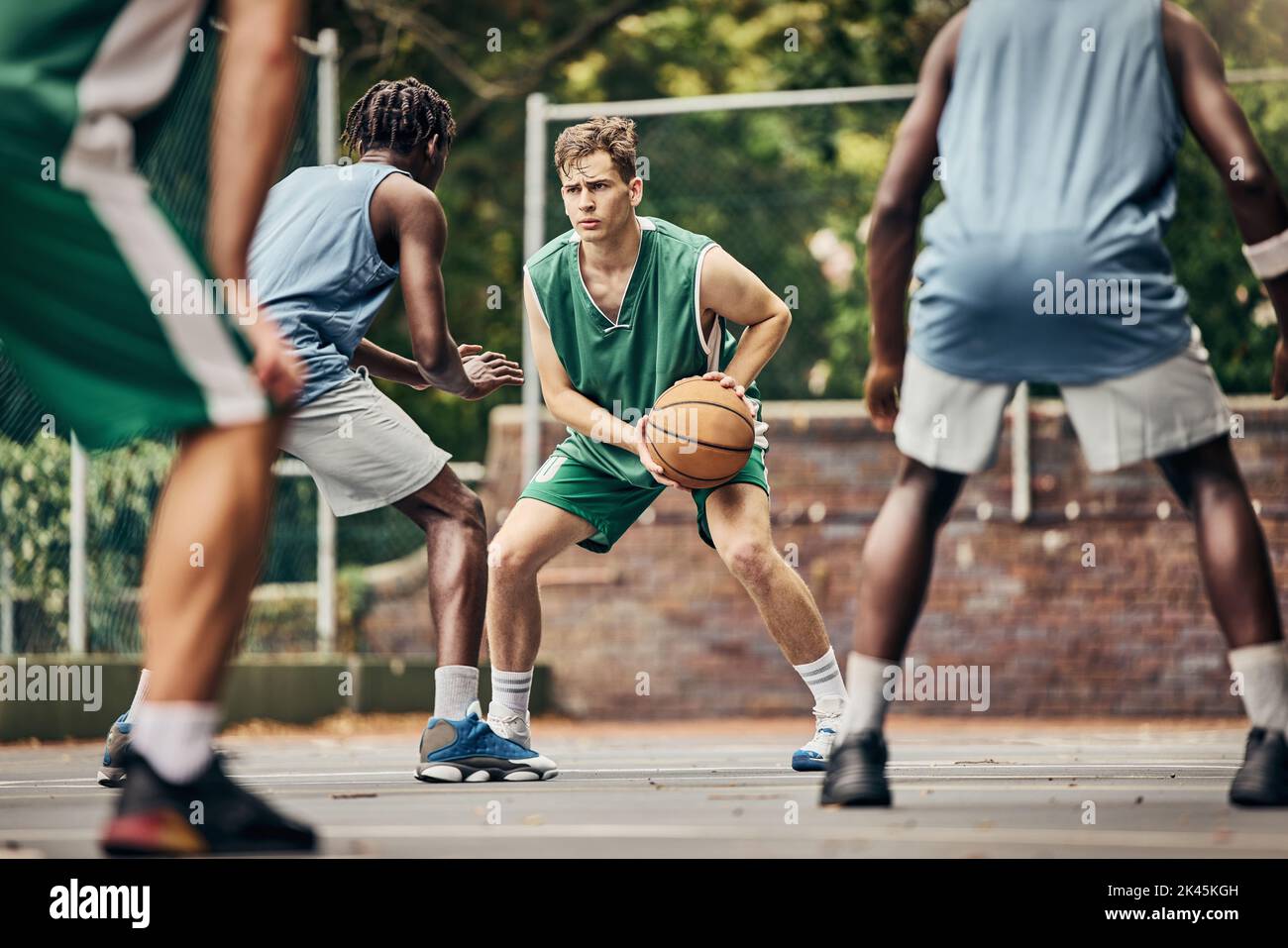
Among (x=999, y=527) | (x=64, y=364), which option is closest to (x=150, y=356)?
(x=64, y=364)

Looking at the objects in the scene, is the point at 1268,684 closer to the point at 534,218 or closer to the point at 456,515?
the point at 456,515

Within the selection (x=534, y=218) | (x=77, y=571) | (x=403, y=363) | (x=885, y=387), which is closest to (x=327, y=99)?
(x=534, y=218)

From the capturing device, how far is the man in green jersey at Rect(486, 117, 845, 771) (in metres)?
6.58

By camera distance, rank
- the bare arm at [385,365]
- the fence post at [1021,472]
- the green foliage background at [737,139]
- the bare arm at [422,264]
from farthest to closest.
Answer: the green foliage background at [737,139], the fence post at [1021,472], the bare arm at [385,365], the bare arm at [422,264]

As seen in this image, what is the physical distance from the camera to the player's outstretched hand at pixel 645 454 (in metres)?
6.34

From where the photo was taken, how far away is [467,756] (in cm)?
630

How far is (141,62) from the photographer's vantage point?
3.90 metres

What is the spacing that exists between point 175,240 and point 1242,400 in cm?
967

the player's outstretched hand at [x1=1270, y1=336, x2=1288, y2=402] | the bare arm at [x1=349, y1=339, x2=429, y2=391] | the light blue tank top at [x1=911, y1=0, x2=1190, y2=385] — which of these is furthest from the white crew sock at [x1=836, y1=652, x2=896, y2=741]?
the bare arm at [x1=349, y1=339, x2=429, y2=391]

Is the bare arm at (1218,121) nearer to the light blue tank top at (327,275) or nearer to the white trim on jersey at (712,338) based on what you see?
the white trim on jersey at (712,338)

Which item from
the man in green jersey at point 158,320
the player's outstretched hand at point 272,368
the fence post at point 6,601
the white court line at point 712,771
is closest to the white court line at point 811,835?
the man in green jersey at point 158,320

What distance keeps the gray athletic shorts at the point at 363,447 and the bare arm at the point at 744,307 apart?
1.09 metres

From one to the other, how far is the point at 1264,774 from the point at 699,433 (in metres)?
2.31

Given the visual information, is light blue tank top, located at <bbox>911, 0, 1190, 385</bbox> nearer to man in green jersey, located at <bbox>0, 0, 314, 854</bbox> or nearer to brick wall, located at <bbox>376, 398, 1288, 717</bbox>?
man in green jersey, located at <bbox>0, 0, 314, 854</bbox>
